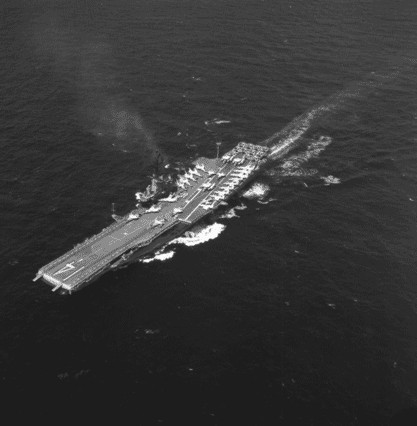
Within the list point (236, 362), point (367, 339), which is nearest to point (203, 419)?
point (236, 362)

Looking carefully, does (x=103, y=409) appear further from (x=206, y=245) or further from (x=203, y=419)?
(x=206, y=245)

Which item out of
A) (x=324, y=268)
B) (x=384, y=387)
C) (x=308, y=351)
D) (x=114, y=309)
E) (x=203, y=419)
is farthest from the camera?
(x=324, y=268)

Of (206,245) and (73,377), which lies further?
(206,245)

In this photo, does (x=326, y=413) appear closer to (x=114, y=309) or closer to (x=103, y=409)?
(x=103, y=409)

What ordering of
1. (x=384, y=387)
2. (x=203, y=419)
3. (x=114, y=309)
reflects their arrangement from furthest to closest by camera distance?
1. (x=114, y=309)
2. (x=384, y=387)
3. (x=203, y=419)

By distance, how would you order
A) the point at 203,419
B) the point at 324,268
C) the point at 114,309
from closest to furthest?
the point at 203,419
the point at 114,309
the point at 324,268

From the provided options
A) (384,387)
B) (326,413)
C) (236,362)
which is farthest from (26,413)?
(384,387)

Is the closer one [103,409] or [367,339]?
[103,409]
